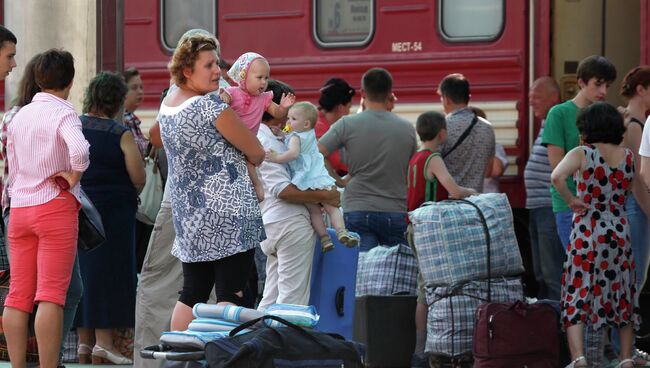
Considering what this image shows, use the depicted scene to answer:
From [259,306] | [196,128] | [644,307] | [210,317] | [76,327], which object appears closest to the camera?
[210,317]

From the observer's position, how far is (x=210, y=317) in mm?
6070

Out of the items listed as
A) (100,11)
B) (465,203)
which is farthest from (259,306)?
(100,11)

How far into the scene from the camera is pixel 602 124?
850cm

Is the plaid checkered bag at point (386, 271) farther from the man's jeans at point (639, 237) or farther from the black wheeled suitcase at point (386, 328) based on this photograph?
the man's jeans at point (639, 237)

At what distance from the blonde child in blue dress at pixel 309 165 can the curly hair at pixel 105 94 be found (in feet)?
3.62

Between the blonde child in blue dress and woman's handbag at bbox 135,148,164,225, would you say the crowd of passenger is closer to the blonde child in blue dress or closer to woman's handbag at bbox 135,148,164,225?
the blonde child in blue dress

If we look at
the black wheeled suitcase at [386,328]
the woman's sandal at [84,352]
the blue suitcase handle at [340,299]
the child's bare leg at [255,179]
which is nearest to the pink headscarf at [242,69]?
the child's bare leg at [255,179]

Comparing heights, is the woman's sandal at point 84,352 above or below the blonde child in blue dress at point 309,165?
below

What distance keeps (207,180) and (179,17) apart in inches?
219

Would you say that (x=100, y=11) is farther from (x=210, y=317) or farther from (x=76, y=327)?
(x=210, y=317)

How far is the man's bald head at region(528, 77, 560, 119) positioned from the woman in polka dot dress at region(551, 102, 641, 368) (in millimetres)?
1823

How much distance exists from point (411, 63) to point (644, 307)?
2533mm

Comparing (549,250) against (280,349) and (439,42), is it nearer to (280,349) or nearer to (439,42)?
(439,42)

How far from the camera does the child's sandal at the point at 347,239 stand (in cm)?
816
